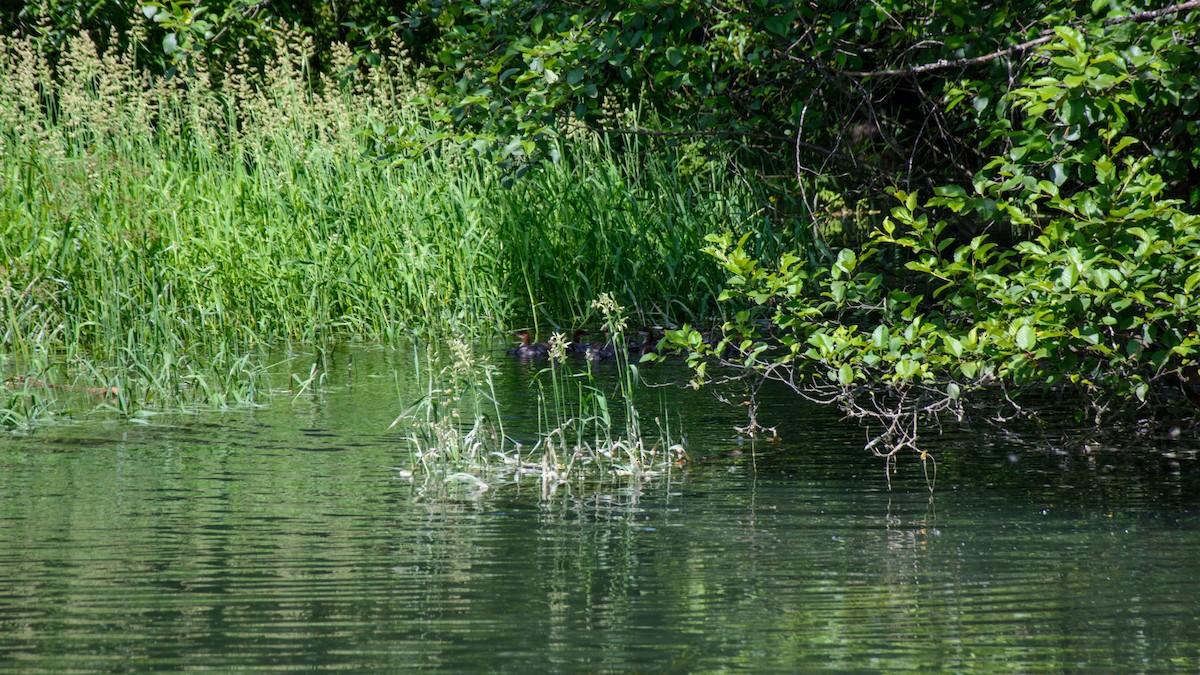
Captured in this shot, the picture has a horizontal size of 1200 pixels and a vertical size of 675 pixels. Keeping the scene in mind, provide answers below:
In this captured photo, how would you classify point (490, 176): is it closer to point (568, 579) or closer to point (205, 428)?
point (205, 428)

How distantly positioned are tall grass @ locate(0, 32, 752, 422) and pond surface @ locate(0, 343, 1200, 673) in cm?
247

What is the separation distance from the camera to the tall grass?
7.69 metres

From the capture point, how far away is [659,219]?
882 centimetres

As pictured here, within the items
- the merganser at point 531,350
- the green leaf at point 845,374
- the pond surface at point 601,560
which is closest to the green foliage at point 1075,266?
the green leaf at point 845,374

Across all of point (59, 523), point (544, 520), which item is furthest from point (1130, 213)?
point (59, 523)

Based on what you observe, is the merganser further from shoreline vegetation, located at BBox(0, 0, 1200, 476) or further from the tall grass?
shoreline vegetation, located at BBox(0, 0, 1200, 476)

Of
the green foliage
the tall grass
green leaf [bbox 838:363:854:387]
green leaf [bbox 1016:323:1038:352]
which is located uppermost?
the tall grass

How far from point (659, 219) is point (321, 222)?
2.12m

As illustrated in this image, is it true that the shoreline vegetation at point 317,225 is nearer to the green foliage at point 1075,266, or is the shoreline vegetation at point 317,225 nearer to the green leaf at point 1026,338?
the green foliage at point 1075,266

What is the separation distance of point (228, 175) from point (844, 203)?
13.1 feet

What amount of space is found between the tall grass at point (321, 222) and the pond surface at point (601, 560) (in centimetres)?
247

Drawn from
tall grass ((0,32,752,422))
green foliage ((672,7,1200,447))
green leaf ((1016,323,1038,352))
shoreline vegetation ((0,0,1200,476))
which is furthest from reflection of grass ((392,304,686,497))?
tall grass ((0,32,752,422))

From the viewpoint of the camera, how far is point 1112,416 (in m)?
4.90

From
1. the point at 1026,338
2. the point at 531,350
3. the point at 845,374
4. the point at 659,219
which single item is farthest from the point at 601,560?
the point at 659,219
